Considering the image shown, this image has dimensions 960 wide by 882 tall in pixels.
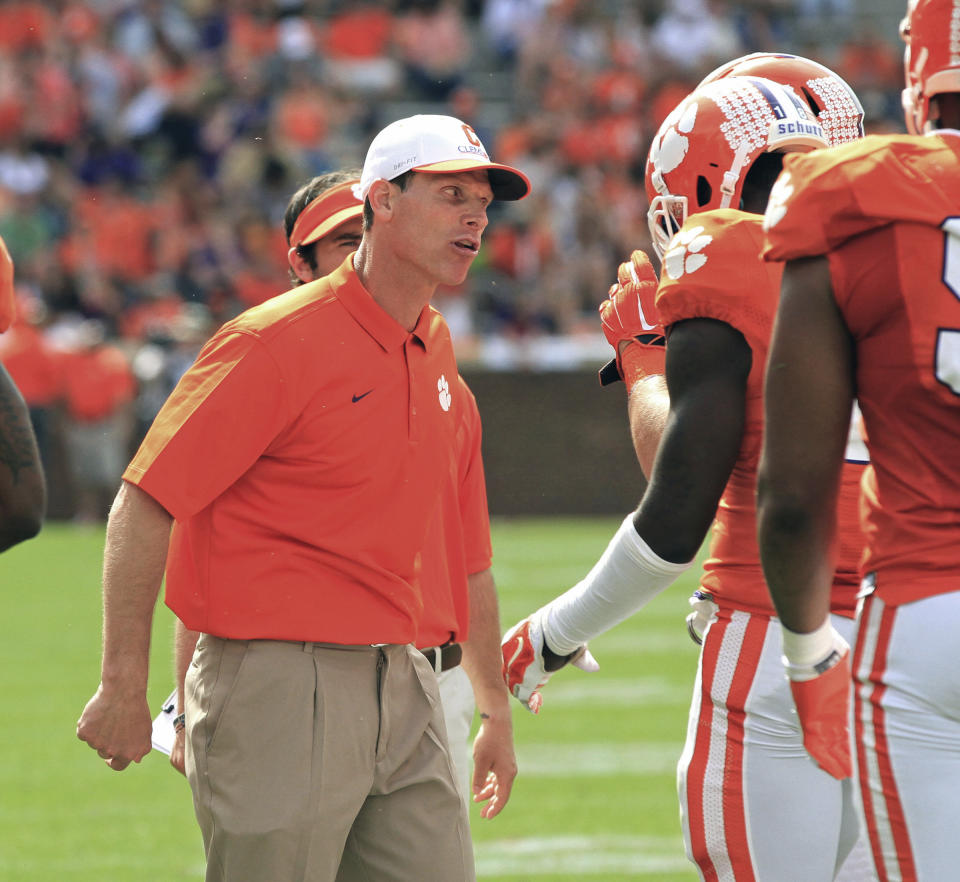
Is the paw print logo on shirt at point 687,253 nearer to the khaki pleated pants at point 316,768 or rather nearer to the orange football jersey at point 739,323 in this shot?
the orange football jersey at point 739,323

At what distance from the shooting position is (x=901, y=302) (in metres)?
2.14

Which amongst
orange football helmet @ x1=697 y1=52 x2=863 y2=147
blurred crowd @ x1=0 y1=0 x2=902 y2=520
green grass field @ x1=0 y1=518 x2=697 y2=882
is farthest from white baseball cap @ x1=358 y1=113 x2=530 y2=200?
blurred crowd @ x1=0 y1=0 x2=902 y2=520

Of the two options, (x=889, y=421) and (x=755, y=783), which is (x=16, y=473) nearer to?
(x=755, y=783)

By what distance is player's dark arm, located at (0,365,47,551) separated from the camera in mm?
2939

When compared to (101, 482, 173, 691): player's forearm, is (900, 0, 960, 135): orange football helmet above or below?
above

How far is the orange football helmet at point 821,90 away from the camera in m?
3.05

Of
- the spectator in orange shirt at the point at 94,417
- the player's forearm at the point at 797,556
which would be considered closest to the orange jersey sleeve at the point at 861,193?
the player's forearm at the point at 797,556

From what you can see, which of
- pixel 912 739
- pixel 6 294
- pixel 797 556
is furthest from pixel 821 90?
pixel 6 294

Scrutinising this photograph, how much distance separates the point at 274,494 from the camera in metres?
3.10

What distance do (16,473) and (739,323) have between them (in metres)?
1.30

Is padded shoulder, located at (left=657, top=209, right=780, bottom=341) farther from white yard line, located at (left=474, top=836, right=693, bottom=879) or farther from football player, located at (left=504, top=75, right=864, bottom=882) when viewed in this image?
white yard line, located at (left=474, top=836, right=693, bottom=879)

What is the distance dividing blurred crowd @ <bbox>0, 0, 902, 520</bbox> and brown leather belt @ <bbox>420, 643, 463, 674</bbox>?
12.2 metres

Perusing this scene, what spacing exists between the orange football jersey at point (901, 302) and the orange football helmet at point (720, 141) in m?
0.68

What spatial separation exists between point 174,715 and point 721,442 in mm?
1567
